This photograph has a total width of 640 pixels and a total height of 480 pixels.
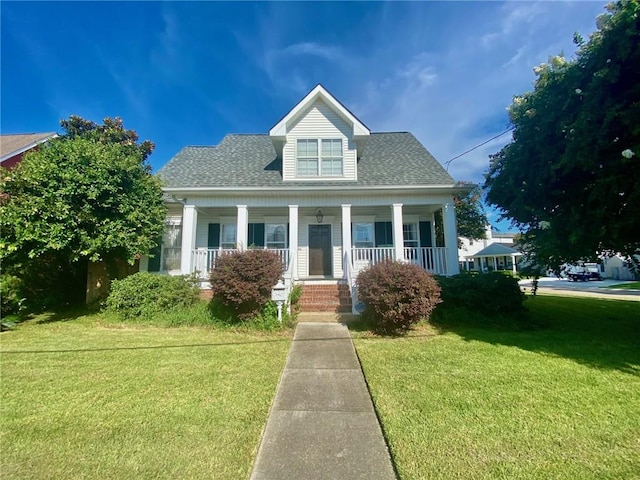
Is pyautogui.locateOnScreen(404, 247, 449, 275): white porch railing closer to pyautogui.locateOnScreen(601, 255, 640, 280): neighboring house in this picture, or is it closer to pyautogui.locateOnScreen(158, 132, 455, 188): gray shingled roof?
pyautogui.locateOnScreen(158, 132, 455, 188): gray shingled roof

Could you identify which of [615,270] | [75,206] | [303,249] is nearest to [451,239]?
[303,249]

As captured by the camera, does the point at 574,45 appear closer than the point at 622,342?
No

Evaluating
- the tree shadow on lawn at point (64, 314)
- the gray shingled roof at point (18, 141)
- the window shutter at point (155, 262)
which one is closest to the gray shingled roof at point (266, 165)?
the window shutter at point (155, 262)

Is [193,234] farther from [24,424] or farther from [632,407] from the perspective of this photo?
[632,407]

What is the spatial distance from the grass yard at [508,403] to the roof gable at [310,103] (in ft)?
26.9

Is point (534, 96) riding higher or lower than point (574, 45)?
lower

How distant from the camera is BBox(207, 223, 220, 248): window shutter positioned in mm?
12055

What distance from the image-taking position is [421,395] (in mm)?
3654

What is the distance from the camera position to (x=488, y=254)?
2811cm

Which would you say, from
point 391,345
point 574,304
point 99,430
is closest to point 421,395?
point 391,345

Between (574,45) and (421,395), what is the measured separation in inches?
342

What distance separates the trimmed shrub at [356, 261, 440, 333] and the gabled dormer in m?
5.48

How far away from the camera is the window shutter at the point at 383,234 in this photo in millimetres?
11961

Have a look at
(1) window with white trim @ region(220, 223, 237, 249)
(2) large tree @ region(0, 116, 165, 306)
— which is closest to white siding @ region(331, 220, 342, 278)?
(1) window with white trim @ region(220, 223, 237, 249)
